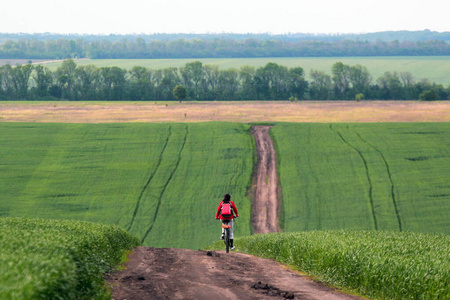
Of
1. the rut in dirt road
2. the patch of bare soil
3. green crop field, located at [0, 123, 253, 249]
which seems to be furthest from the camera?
green crop field, located at [0, 123, 253, 249]

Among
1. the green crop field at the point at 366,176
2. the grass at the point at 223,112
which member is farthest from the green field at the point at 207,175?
the grass at the point at 223,112

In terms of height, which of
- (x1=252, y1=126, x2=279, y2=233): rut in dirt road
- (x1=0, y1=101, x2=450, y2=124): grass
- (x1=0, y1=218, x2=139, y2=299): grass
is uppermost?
(x1=0, y1=218, x2=139, y2=299): grass

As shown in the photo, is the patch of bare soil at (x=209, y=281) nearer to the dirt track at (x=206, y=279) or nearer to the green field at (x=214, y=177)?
the dirt track at (x=206, y=279)

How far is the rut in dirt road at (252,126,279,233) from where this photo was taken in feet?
148

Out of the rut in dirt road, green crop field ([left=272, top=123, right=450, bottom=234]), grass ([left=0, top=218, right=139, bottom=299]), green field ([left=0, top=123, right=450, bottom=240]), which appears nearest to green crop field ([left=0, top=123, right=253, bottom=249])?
green field ([left=0, top=123, right=450, bottom=240])

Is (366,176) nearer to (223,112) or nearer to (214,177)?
(214,177)

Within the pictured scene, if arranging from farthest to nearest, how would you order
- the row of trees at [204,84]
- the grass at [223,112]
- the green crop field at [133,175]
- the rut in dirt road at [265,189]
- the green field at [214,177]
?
the row of trees at [204,84] → the grass at [223,112] → the green crop field at [133,175] → the rut in dirt road at [265,189] → the green field at [214,177]

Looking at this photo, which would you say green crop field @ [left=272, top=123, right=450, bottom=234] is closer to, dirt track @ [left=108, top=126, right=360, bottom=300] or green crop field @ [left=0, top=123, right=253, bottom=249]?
green crop field @ [left=0, top=123, right=253, bottom=249]

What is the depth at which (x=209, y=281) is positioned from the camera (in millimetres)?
13688

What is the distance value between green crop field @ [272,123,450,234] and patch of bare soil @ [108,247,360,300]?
2764 cm

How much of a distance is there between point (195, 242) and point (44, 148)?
30.9 meters

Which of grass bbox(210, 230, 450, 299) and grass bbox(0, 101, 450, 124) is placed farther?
grass bbox(0, 101, 450, 124)

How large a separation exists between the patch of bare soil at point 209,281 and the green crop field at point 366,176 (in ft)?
90.7

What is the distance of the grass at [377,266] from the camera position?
12.6 metres
